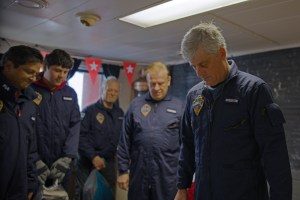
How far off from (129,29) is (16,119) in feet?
4.41

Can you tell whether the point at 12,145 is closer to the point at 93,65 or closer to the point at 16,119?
the point at 16,119

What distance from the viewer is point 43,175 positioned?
1.85 m

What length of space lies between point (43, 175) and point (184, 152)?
0.97 meters

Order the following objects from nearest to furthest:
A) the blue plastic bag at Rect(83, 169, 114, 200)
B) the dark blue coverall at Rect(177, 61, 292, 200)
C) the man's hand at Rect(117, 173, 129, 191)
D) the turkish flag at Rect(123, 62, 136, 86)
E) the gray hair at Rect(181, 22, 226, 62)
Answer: the dark blue coverall at Rect(177, 61, 292, 200) < the gray hair at Rect(181, 22, 226, 62) < the man's hand at Rect(117, 173, 129, 191) < the blue plastic bag at Rect(83, 169, 114, 200) < the turkish flag at Rect(123, 62, 136, 86)

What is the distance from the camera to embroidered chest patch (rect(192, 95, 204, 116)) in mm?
1321

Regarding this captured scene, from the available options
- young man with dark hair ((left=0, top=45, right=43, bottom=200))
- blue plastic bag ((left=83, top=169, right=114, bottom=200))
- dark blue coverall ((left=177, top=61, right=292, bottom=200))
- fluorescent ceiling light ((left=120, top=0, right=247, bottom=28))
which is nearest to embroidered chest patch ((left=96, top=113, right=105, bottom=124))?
blue plastic bag ((left=83, top=169, right=114, bottom=200))

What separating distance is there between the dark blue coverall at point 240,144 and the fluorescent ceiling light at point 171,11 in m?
0.79

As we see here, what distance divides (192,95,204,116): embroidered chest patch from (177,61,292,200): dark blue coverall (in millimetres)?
11

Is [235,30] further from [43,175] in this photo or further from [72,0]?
[43,175]

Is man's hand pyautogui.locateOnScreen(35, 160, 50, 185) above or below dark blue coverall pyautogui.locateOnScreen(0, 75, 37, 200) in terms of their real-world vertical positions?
below

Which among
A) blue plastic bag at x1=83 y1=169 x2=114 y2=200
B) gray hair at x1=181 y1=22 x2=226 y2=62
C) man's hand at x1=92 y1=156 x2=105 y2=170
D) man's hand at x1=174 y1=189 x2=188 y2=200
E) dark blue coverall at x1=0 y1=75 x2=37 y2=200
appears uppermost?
gray hair at x1=181 y1=22 x2=226 y2=62

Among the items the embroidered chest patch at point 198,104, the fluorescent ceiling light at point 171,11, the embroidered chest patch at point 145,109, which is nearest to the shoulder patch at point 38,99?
the embroidered chest patch at point 145,109

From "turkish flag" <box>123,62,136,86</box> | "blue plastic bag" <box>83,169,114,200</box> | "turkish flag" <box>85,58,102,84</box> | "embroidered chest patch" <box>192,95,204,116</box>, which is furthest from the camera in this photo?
"turkish flag" <box>123,62,136,86</box>

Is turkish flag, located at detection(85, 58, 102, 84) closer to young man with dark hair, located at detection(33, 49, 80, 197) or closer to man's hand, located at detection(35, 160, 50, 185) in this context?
young man with dark hair, located at detection(33, 49, 80, 197)
